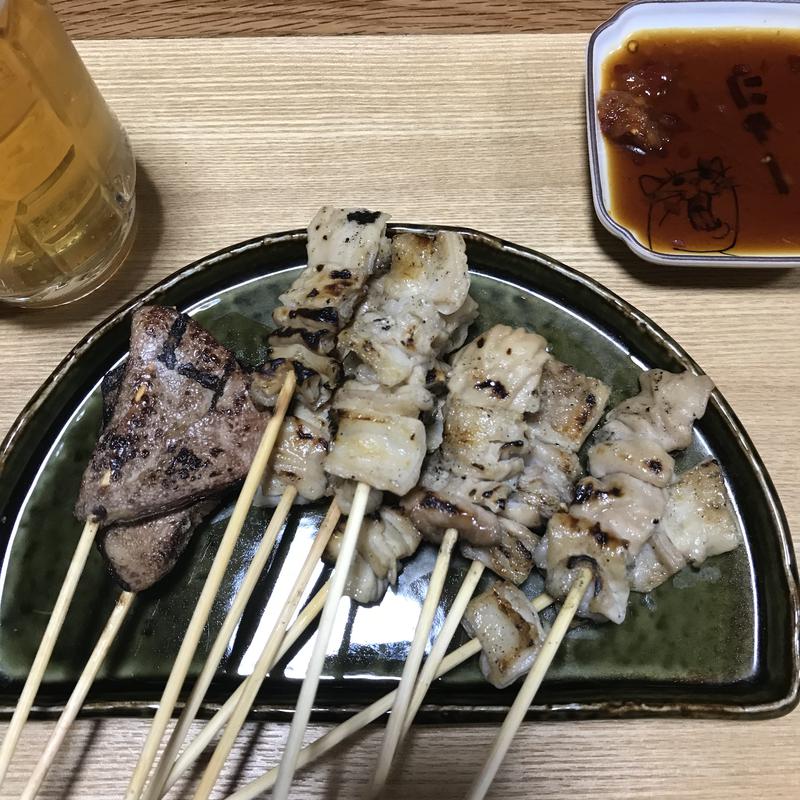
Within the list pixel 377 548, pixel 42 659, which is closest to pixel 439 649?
pixel 377 548

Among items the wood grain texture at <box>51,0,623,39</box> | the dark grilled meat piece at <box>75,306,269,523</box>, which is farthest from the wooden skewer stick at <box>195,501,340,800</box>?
the wood grain texture at <box>51,0,623,39</box>

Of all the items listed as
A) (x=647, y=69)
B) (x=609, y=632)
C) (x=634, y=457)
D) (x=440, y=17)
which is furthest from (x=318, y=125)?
(x=609, y=632)

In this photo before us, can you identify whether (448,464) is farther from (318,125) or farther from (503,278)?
(318,125)

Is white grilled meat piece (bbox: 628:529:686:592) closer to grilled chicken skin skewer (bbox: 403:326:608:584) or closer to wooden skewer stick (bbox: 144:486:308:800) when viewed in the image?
grilled chicken skin skewer (bbox: 403:326:608:584)

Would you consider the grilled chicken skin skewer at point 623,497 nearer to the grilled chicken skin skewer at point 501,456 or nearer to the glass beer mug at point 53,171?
the grilled chicken skin skewer at point 501,456

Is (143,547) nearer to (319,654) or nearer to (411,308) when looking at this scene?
(319,654)
